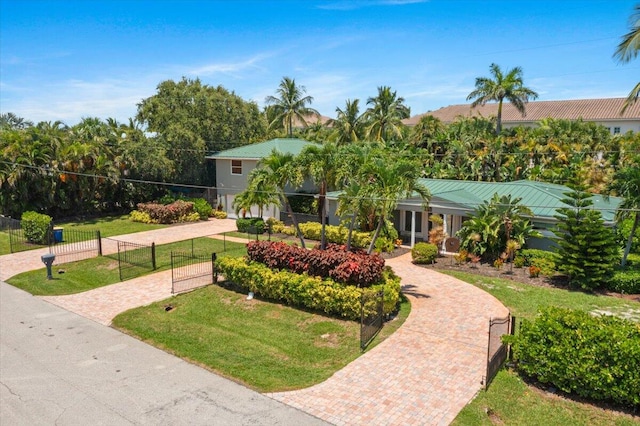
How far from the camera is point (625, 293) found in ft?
55.8

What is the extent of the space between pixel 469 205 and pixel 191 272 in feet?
43.9

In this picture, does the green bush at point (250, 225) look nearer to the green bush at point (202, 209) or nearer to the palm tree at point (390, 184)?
the green bush at point (202, 209)

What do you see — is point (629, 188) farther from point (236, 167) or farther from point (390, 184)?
Answer: point (236, 167)

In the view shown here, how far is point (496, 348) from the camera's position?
11484 millimetres

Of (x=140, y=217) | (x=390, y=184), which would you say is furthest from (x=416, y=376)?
(x=140, y=217)

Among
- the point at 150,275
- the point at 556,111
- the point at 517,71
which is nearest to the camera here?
the point at 150,275

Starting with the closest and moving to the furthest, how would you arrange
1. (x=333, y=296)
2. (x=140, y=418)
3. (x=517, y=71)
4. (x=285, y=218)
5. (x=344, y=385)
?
1. (x=140, y=418)
2. (x=344, y=385)
3. (x=333, y=296)
4. (x=285, y=218)
5. (x=517, y=71)

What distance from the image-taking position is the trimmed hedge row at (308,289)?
14102mm

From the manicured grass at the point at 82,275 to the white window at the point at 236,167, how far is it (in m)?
10.6

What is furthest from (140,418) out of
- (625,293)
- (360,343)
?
(625,293)

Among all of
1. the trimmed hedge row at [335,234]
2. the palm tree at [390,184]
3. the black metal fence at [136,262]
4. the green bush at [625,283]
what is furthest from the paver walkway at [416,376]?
the black metal fence at [136,262]

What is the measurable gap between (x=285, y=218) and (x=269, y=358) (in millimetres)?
19753

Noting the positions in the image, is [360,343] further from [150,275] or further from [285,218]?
[285,218]

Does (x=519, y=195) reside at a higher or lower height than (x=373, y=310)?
higher
